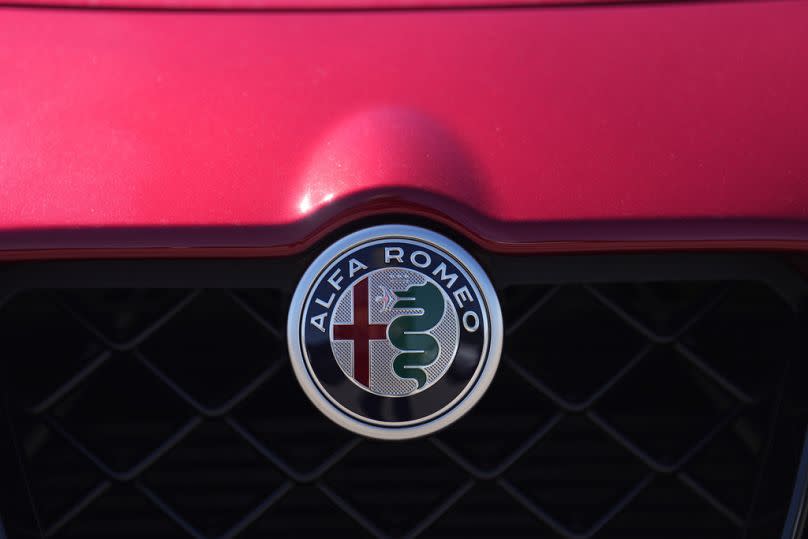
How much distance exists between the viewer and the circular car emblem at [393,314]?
111cm

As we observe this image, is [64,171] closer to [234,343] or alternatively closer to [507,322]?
[234,343]

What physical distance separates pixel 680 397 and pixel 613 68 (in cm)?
49

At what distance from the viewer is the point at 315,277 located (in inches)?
43.6

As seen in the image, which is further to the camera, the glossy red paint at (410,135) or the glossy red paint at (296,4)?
the glossy red paint at (296,4)

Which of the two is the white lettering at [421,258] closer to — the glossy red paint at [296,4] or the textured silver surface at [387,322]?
the textured silver surface at [387,322]

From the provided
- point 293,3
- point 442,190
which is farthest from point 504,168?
point 293,3

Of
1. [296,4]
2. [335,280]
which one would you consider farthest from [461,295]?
[296,4]

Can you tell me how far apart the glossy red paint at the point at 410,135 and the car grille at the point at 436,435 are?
4.8 inches

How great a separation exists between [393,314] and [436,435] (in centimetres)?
24

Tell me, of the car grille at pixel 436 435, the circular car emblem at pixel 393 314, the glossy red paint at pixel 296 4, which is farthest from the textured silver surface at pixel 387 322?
the glossy red paint at pixel 296 4

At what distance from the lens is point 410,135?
3.71 ft

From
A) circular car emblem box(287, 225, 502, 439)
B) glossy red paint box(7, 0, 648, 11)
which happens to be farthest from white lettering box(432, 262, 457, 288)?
glossy red paint box(7, 0, 648, 11)

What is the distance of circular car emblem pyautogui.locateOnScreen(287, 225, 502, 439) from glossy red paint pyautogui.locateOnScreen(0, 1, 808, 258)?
0.04 metres

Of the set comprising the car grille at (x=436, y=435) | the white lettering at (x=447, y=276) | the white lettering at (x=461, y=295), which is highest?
the white lettering at (x=447, y=276)
